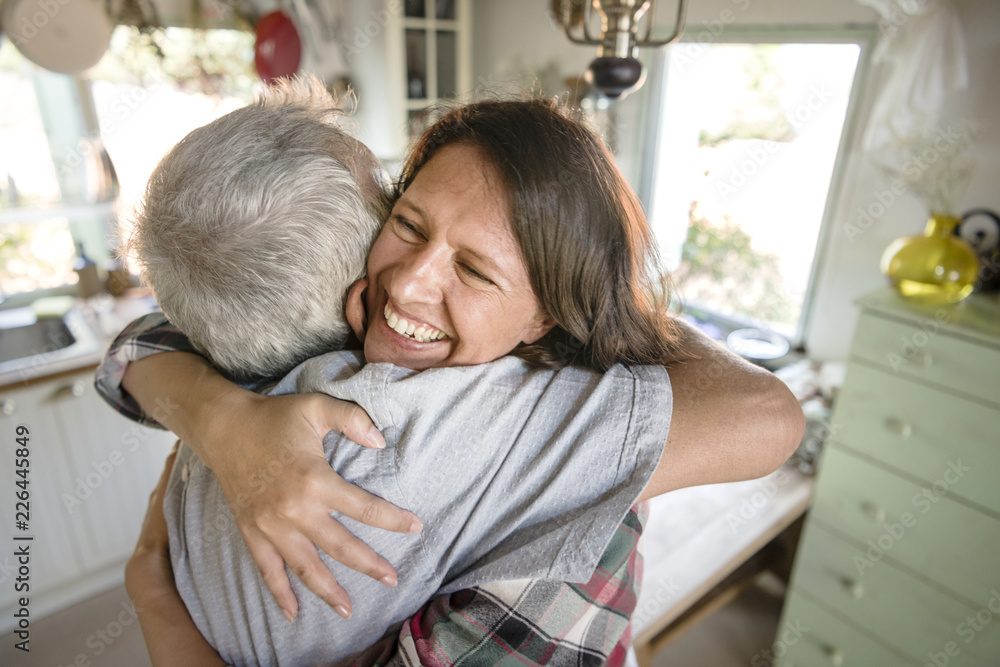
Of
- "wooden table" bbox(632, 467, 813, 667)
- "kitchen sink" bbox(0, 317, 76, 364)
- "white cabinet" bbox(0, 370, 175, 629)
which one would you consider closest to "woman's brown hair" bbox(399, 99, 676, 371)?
"wooden table" bbox(632, 467, 813, 667)

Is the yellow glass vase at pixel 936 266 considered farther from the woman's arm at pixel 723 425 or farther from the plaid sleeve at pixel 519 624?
the plaid sleeve at pixel 519 624

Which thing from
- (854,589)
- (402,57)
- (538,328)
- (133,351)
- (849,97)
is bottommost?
(854,589)

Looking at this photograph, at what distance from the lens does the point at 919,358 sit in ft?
5.07

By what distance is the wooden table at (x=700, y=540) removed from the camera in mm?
1642

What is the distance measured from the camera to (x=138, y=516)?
2.41 meters

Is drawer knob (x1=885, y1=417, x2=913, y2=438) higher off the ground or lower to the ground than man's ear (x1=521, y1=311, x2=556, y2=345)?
lower

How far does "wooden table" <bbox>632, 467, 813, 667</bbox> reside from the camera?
1.64 metres

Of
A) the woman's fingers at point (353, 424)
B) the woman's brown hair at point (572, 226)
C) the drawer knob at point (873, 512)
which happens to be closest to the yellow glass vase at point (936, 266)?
the drawer knob at point (873, 512)

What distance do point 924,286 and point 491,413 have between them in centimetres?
155

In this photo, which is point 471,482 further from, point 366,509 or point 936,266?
point 936,266

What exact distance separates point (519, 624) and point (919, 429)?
4.91ft

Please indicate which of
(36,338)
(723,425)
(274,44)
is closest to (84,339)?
(36,338)

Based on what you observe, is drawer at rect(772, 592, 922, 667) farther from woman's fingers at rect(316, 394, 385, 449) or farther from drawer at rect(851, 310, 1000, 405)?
woman's fingers at rect(316, 394, 385, 449)

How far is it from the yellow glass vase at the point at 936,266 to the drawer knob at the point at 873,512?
641 mm
